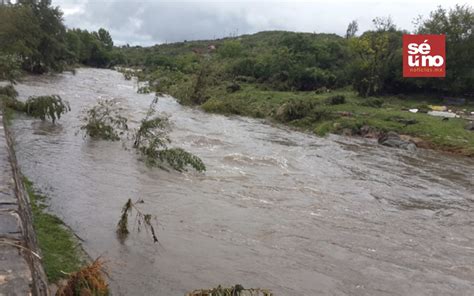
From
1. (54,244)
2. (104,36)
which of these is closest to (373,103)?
(54,244)

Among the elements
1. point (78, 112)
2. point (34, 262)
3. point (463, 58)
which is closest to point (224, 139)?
point (78, 112)

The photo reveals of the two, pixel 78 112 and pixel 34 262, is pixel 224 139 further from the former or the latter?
pixel 34 262

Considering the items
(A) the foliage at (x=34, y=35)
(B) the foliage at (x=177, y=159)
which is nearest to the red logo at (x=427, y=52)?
(B) the foliage at (x=177, y=159)

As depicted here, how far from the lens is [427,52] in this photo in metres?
39.8

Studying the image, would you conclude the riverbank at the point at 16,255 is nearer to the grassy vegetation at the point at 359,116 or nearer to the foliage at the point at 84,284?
the foliage at the point at 84,284

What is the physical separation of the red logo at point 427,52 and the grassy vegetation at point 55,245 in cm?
3529

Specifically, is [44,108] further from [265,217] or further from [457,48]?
[457,48]

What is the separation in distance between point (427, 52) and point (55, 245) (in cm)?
3920

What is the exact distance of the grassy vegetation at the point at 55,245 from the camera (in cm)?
635

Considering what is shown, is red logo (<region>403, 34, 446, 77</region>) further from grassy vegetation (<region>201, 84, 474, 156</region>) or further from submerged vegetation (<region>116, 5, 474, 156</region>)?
grassy vegetation (<region>201, 84, 474, 156</region>)

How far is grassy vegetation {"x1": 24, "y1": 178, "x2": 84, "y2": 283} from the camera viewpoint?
6348mm

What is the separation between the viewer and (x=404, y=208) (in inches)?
505

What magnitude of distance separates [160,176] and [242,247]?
5.10 metres

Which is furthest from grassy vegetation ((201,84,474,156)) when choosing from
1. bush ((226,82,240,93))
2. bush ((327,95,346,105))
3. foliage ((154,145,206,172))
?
foliage ((154,145,206,172))
